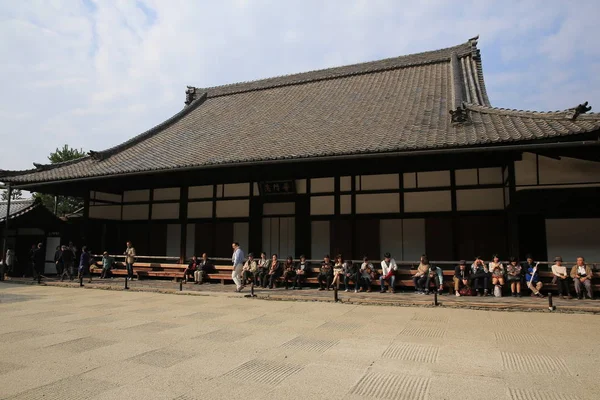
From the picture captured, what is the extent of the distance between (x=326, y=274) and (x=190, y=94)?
1446cm

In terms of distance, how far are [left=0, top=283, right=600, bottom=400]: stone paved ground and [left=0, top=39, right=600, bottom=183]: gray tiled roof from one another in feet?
15.2

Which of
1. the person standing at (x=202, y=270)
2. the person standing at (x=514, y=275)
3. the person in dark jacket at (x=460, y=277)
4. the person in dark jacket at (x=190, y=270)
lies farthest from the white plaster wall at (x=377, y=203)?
the person in dark jacket at (x=190, y=270)

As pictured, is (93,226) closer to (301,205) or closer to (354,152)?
(301,205)

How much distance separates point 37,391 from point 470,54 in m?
18.2

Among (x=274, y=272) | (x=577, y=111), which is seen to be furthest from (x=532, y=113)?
(x=274, y=272)

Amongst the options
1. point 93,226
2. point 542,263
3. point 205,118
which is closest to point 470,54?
point 542,263

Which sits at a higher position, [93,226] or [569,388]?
[93,226]

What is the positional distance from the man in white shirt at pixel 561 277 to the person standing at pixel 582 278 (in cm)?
18

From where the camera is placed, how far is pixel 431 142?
10297mm

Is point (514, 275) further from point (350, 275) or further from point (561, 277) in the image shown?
point (350, 275)

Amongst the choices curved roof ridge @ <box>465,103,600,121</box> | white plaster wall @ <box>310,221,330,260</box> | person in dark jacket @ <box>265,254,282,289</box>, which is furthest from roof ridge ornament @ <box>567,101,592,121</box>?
person in dark jacket @ <box>265,254,282,289</box>

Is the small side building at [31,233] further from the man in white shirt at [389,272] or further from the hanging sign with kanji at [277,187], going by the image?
the man in white shirt at [389,272]

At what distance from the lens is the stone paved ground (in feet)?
13.1

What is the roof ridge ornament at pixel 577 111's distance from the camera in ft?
30.1
